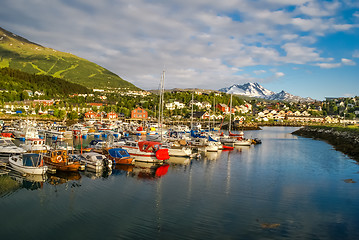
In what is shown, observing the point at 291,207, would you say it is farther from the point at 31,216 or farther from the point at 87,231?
the point at 31,216

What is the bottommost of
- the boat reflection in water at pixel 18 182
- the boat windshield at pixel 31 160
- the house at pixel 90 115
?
the boat reflection in water at pixel 18 182

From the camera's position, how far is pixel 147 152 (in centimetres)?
3438

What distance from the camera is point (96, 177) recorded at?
2742 centimetres

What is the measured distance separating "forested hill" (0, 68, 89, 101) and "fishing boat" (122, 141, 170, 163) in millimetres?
105873

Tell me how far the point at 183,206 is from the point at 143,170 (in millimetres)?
11779

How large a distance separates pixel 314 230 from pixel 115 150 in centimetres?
2356

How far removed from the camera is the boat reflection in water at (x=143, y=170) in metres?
29.1

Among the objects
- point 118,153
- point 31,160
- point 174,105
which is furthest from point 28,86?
point 31,160

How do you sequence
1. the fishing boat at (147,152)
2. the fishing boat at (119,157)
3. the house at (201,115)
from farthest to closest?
1. the house at (201,115)
2. the fishing boat at (147,152)
3. the fishing boat at (119,157)

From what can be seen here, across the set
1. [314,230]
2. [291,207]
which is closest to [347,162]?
[291,207]

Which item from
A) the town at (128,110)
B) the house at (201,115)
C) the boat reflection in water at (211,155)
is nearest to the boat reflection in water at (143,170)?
the boat reflection in water at (211,155)

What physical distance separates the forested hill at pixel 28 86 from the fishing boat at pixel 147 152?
105873 mm

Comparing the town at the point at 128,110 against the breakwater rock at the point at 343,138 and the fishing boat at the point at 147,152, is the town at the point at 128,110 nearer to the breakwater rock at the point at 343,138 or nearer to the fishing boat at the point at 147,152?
the breakwater rock at the point at 343,138

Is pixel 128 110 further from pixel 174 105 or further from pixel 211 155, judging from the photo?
pixel 211 155
